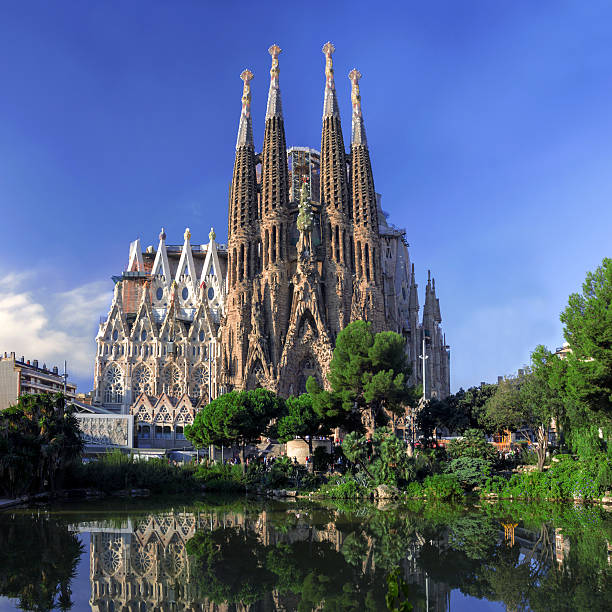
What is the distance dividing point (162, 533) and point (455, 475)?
13.5 meters

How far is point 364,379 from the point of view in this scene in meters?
30.8

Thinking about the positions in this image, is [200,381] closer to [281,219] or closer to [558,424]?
[281,219]

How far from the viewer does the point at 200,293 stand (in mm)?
62812

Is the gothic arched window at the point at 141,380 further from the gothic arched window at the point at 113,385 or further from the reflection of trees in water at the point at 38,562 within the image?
the reflection of trees in water at the point at 38,562

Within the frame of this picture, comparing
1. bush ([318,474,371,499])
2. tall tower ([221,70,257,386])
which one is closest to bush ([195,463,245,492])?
bush ([318,474,371,499])

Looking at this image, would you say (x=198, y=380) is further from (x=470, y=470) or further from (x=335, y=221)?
(x=470, y=470)

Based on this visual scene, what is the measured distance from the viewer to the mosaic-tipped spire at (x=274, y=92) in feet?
187

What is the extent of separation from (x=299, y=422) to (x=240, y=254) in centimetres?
2596

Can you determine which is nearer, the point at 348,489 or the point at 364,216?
the point at 348,489

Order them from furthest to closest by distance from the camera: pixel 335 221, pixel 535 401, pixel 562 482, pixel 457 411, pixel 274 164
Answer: pixel 274 164 < pixel 335 221 < pixel 457 411 < pixel 535 401 < pixel 562 482

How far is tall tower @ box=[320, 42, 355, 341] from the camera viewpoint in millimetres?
52125

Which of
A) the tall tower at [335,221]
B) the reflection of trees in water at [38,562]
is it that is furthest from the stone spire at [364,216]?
the reflection of trees in water at [38,562]

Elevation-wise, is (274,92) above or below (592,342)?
above

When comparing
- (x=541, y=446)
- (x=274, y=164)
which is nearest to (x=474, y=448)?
(x=541, y=446)
